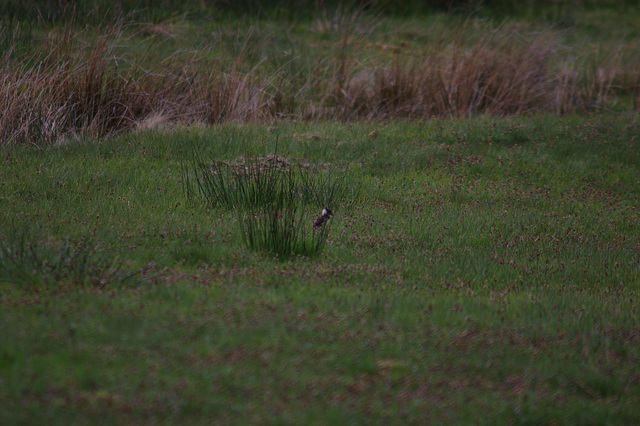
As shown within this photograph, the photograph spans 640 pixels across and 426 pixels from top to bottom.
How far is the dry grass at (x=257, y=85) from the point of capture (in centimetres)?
895

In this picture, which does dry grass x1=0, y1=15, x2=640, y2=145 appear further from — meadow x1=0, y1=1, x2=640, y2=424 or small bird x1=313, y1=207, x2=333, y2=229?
small bird x1=313, y1=207, x2=333, y2=229

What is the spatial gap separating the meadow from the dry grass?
86 millimetres

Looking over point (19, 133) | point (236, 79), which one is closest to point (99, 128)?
point (19, 133)

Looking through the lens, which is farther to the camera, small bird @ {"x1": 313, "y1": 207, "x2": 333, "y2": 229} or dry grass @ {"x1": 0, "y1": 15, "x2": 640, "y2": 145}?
dry grass @ {"x1": 0, "y1": 15, "x2": 640, "y2": 145}

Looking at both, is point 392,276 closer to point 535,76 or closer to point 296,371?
point 296,371

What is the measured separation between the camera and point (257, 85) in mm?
11430

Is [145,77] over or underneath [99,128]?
over

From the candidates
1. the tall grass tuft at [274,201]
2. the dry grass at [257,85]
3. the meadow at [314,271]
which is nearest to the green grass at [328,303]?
the meadow at [314,271]

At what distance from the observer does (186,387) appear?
288 cm

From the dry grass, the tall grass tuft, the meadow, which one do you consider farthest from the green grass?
the dry grass

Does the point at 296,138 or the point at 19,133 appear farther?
the point at 296,138

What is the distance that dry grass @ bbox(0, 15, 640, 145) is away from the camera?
895 centimetres

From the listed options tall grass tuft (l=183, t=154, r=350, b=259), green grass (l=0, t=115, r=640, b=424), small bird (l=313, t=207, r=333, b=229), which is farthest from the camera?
small bird (l=313, t=207, r=333, b=229)

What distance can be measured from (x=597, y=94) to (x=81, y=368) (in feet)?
44.0
